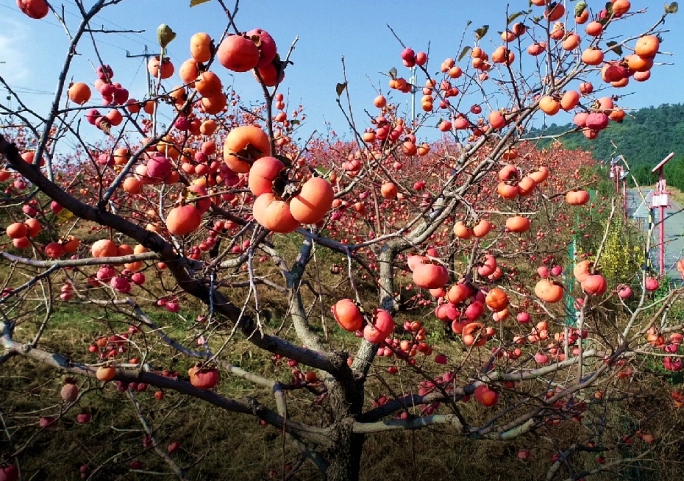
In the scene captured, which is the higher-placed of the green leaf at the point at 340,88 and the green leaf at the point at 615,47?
the green leaf at the point at 615,47

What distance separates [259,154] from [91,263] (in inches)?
23.3

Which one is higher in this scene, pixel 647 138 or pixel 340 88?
pixel 647 138

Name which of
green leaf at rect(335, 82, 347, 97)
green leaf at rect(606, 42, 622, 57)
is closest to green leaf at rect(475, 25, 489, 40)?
green leaf at rect(606, 42, 622, 57)

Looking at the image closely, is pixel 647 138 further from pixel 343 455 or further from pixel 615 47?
pixel 343 455

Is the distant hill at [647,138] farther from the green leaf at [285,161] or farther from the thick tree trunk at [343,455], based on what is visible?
the green leaf at [285,161]

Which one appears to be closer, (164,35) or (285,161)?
(285,161)

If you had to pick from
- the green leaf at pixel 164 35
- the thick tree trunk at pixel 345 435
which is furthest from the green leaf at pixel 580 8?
the thick tree trunk at pixel 345 435

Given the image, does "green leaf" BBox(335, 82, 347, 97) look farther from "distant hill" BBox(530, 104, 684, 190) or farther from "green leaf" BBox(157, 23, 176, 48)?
"distant hill" BBox(530, 104, 684, 190)

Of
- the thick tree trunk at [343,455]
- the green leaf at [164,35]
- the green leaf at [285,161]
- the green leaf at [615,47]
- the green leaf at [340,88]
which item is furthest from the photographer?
the thick tree trunk at [343,455]

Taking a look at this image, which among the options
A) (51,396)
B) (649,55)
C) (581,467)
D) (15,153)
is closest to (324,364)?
(15,153)

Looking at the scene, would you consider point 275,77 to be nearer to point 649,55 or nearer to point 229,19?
point 229,19

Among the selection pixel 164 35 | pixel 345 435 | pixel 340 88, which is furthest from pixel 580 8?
pixel 345 435

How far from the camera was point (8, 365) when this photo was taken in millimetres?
3965

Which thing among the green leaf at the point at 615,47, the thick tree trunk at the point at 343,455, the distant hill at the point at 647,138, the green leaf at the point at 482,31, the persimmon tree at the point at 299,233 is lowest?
the thick tree trunk at the point at 343,455
